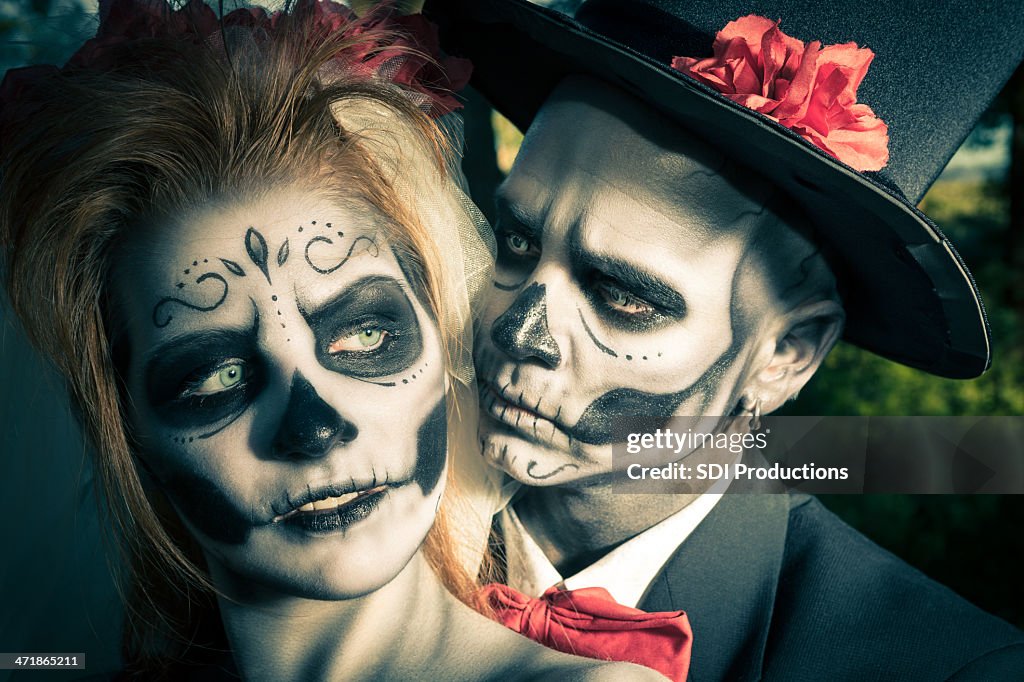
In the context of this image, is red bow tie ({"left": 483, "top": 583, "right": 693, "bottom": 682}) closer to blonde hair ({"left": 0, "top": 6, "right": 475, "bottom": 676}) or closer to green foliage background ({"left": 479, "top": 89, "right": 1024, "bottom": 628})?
blonde hair ({"left": 0, "top": 6, "right": 475, "bottom": 676})

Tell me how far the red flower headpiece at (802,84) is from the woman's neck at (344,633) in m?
1.10

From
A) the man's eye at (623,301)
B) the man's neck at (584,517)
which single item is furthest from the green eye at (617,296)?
the man's neck at (584,517)

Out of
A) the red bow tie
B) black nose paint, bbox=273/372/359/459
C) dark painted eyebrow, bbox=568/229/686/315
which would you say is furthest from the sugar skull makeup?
black nose paint, bbox=273/372/359/459

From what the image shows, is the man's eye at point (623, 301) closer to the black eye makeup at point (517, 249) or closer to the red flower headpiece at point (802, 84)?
the black eye makeup at point (517, 249)

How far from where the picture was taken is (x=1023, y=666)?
2166 millimetres

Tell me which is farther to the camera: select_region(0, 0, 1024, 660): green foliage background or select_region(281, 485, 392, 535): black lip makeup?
select_region(0, 0, 1024, 660): green foliage background

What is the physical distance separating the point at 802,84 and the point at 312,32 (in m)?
0.92

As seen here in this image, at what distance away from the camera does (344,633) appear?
5.97 ft

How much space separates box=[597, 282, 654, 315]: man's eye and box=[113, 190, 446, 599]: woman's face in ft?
1.80

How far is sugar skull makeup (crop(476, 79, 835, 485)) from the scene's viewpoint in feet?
6.75

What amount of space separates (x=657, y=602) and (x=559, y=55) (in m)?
1.29

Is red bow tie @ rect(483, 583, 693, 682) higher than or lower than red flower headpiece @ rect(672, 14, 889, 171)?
lower

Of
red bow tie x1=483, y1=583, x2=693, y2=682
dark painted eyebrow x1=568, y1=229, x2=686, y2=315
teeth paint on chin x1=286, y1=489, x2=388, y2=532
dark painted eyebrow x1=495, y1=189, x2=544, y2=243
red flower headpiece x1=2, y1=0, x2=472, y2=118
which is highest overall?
red flower headpiece x1=2, y1=0, x2=472, y2=118

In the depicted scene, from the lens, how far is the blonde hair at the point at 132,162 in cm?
169
